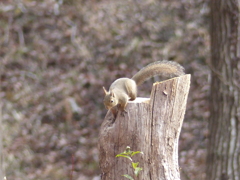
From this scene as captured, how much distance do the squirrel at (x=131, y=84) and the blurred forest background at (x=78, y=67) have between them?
3597 mm

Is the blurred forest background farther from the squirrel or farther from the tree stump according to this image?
the tree stump

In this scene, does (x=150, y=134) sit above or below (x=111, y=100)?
below

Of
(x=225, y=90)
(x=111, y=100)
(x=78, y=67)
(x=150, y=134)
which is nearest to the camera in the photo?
(x=150, y=134)

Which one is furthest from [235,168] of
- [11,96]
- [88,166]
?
[11,96]

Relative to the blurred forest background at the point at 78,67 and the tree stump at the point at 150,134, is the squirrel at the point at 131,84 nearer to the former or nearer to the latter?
the tree stump at the point at 150,134

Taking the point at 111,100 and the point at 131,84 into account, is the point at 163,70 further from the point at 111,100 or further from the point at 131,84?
the point at 111,100

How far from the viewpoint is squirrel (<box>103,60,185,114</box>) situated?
2909 millimetres

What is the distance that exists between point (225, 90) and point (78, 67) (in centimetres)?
379

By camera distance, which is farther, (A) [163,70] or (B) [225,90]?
(B) [225,90]

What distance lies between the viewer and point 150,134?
2.70 meters

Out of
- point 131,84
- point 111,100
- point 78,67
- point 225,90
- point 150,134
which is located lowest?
point 150,134

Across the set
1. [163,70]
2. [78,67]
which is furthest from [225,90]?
[78,67]

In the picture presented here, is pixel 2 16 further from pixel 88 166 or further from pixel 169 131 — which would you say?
pixel 169 131

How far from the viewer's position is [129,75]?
7523mm
